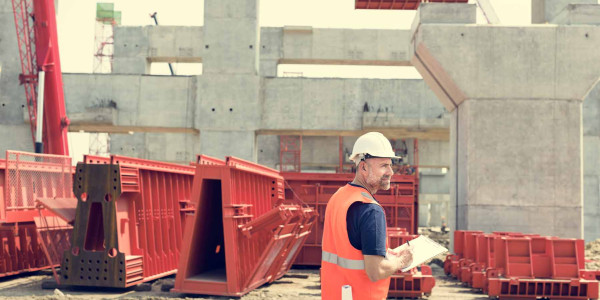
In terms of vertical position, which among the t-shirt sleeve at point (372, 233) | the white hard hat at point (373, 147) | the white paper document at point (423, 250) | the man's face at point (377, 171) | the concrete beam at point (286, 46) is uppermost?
the concrete beam at point (286, 46)

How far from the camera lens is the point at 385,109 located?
2177 cm

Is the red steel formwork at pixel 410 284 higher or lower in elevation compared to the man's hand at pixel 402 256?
lower

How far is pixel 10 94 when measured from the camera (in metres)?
21.7

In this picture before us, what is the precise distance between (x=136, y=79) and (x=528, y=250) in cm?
1529

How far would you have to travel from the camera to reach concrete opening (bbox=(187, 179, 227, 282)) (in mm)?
10367

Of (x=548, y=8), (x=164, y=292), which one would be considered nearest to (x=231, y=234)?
(x=164, y=292)

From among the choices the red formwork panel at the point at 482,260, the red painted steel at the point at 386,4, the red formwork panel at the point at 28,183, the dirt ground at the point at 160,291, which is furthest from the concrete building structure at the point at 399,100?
the red formwork panel at the point at 28,183

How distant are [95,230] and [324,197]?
6.31 meters

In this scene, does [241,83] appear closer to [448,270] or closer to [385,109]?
[385,109]

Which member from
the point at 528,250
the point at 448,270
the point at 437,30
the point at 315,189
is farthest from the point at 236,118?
the point at 528,250

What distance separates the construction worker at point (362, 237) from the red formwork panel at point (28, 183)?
372 inches

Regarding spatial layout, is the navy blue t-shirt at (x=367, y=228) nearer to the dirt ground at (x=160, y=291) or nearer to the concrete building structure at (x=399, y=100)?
the dirt ground at (x=160, y=291)

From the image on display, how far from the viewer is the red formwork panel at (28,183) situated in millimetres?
11523

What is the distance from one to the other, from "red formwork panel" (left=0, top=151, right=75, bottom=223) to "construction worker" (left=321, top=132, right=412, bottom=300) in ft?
31.0
